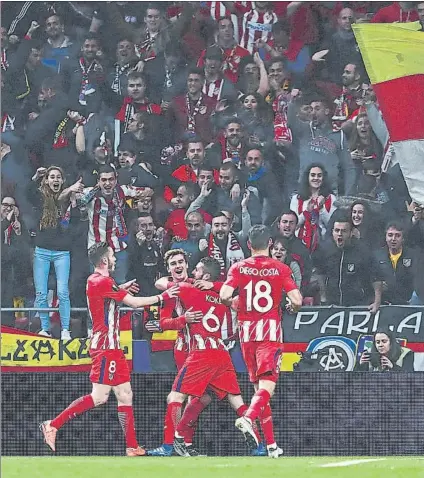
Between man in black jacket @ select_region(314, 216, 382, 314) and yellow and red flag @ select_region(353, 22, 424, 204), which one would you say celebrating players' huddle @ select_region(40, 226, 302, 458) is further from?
yellow and red flag @ select_region(353, 22, 424, 204)

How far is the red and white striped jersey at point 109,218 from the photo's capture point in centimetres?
861

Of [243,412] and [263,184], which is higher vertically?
[263,184]

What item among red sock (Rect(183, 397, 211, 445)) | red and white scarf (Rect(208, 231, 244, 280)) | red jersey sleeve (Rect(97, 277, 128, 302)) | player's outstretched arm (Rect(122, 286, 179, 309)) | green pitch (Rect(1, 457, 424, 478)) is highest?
red and white scarf (Rect(208, 231, 244, 280))

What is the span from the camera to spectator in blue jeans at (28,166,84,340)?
862cm

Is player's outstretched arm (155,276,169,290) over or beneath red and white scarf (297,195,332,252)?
beneath

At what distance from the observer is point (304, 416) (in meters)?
8.55

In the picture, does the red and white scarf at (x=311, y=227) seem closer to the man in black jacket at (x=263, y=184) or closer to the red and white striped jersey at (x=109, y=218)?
the man in black jacket at (x=263, y=184)

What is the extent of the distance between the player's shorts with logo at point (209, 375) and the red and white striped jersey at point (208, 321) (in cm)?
7

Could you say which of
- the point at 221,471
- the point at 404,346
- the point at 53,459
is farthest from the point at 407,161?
the point at 53,459

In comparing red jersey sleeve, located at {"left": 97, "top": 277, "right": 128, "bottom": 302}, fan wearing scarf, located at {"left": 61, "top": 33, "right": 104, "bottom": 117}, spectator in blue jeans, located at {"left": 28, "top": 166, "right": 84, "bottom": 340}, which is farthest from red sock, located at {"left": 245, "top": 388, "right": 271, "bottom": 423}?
fan wearing scarf, located at {"left": 61, "top": 33, "right": 104, "bottom": 117}

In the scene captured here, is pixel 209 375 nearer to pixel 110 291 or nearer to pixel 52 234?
pixel 110 291

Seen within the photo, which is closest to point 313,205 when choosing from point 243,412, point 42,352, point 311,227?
point 311,227

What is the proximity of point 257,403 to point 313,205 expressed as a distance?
4.95 feet

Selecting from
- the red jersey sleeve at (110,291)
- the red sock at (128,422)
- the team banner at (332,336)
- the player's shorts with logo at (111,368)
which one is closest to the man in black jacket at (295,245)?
the team banner at (332,336)
